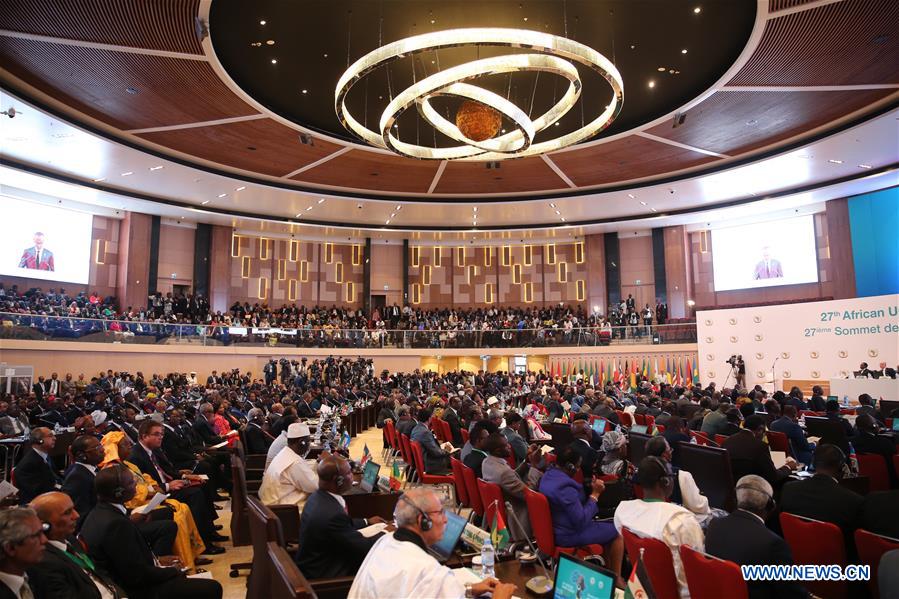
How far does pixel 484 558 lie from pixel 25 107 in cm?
1597

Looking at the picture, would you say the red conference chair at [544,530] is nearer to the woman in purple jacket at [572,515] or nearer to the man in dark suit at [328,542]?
the woman in purple jacket at [572,515]

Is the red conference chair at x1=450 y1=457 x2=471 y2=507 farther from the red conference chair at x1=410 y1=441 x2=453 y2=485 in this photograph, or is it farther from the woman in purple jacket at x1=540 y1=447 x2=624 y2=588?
the woman in purple jacket at x1=540 y1=447 x2=624 y2=588

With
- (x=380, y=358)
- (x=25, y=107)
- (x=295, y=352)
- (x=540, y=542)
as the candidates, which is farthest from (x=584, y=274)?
(x=540, y=542)

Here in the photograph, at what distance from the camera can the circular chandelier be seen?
8.20m

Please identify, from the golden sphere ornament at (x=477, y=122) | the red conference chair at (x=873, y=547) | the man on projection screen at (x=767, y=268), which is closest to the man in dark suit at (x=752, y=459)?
the red conference chair at (x=873, y=547)

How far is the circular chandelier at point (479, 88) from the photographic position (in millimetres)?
8195

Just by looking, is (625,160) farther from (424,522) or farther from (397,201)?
(424,522)

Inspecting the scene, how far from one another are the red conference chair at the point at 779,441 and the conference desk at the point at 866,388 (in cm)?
725

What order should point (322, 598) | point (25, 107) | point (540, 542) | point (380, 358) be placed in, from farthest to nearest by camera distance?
point (380, 358) < point (25, 107) < point (540, 542) < point (322, 598)

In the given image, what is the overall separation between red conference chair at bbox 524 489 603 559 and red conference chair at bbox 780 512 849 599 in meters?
1.30

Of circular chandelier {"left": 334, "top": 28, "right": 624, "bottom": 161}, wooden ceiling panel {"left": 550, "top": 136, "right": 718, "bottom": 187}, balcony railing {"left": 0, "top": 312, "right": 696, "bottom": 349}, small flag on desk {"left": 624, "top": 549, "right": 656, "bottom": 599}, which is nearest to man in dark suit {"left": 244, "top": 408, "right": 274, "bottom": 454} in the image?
circular chandelier {"left": 334, "top": 28, "right": 624, "bottom": 161}

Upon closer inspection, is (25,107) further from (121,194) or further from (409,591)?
(409,591)

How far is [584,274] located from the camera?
101 ft

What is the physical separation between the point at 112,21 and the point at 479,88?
260 inches
